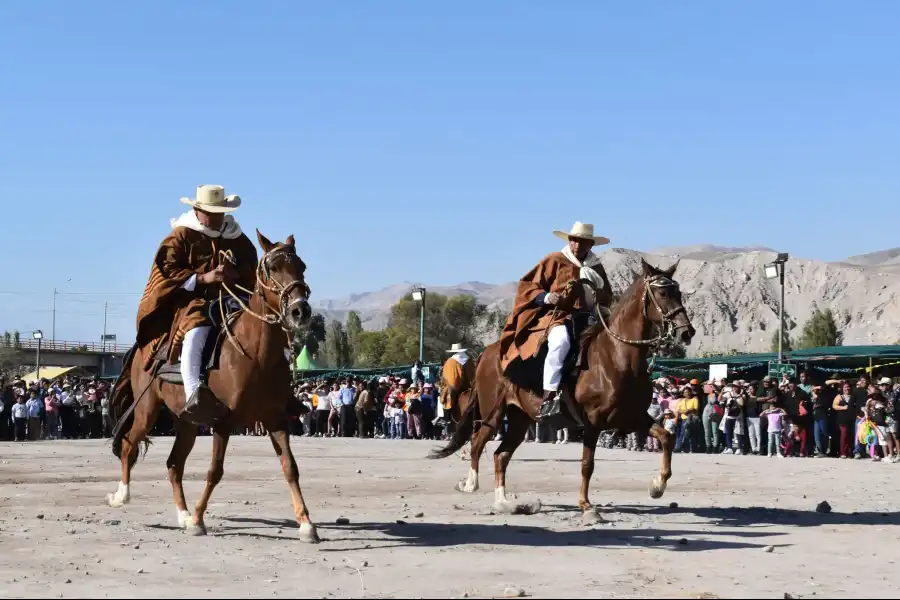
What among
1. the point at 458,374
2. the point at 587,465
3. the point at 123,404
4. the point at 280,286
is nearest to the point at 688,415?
the point at 458,374

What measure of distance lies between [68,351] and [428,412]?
8695 cm

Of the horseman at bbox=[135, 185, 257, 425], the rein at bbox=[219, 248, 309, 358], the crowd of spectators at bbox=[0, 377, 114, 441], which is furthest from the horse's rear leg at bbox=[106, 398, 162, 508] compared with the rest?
the crowd of spectators at bbox=[0, 377, 114, 441]

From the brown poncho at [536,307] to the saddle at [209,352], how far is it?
407 cm

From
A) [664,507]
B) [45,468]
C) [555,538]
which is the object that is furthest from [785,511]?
[45,468]

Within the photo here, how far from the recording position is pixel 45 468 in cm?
2145

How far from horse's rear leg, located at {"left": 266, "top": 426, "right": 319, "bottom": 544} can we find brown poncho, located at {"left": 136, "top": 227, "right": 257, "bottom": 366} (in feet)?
5.22

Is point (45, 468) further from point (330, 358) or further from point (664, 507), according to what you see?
point (330, 358)

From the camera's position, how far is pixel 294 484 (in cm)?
1096

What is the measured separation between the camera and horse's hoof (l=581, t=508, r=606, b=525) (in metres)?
12.6

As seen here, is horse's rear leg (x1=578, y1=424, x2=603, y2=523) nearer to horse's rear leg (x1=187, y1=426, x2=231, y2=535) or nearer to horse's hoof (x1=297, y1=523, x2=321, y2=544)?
horse's hoof (x1=297, y1=523, x2=321, y2=544)

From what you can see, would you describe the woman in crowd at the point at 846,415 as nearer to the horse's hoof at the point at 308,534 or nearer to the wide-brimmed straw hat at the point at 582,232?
the wide-brimmed straw hat at the point at 582,232

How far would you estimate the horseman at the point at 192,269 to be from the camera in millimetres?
11867

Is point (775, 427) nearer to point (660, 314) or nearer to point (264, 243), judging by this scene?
point (660, 314)

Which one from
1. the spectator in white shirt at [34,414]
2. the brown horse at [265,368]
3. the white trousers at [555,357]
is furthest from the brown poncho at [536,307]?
the spectator in white shirt at [34,414]
